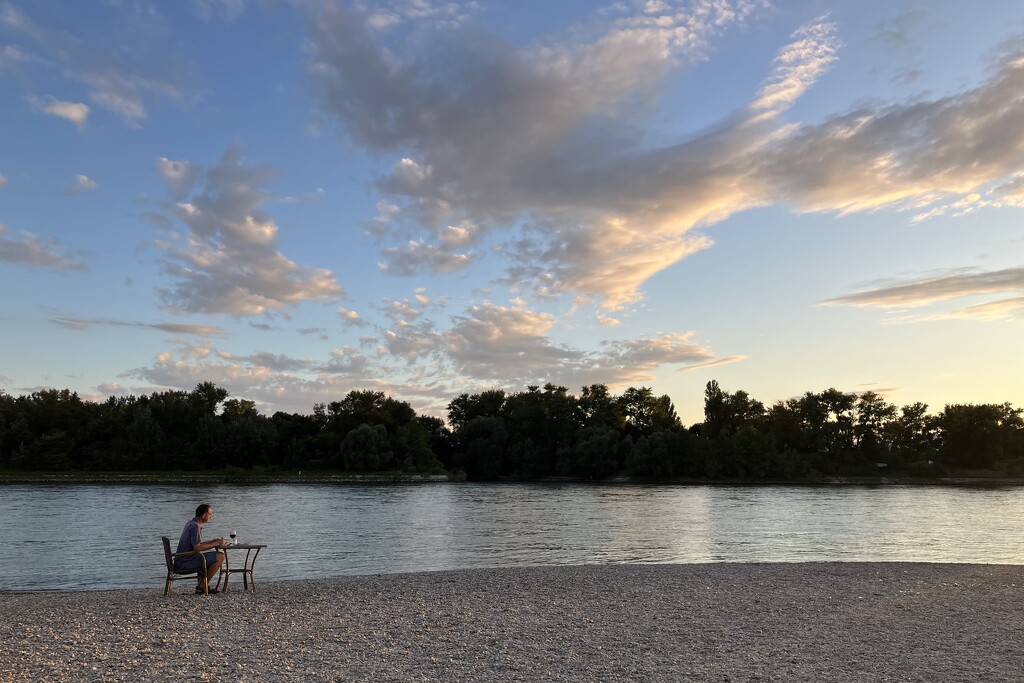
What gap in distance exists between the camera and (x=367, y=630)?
11.3 m

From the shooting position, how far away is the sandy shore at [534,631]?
8.97 m

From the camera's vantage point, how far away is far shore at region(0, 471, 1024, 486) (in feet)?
317

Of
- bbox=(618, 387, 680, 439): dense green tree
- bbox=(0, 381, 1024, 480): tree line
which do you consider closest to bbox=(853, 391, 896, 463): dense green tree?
bbox=(0, 381, 1024, 480): tree line

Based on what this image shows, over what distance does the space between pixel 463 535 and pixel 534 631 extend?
22.0m

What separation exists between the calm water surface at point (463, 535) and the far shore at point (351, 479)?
46600mm

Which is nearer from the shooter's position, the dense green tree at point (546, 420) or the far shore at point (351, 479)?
the far shore at point (351, 479)

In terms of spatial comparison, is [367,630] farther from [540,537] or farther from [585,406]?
[585,406]

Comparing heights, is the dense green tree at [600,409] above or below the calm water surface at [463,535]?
above

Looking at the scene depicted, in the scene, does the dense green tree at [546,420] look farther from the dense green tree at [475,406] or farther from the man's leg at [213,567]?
the man's leg at [213,567]

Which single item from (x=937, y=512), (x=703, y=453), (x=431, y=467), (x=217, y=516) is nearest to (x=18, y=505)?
(x=217, y=516)

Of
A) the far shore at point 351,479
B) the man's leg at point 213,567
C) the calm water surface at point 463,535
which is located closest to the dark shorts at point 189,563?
the man's leg at point 213,567

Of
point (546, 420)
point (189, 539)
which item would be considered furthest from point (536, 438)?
point (189, 539)

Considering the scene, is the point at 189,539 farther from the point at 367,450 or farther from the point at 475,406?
the point at 475,406

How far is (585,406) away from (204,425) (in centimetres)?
7546
